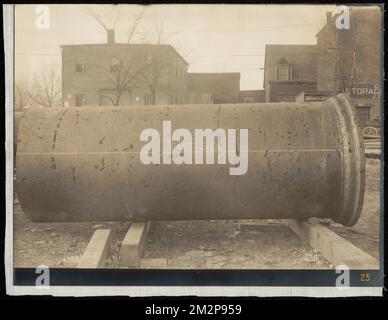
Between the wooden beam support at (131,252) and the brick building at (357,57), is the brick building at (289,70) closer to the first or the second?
the brick building at (357,57)

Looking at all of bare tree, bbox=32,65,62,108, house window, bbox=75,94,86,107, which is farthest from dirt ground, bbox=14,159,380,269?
house window, bbox=75,94,86,107

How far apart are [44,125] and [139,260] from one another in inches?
55.3

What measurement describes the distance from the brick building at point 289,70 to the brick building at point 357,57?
8.0 inches

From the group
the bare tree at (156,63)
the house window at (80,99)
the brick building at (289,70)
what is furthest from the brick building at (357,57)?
the house window at (80,99)

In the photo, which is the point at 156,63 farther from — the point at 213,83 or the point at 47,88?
the point at 47,88

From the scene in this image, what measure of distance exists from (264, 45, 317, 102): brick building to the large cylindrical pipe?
55.8 inches

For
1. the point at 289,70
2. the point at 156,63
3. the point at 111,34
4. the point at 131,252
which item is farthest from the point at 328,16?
the point at 289,70

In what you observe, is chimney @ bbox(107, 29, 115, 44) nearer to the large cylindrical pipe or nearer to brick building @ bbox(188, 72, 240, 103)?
the large cylindrical pipe

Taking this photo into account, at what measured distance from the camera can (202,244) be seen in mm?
3719

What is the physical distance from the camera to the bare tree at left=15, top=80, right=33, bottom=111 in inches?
128

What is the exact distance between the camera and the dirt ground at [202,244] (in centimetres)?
332

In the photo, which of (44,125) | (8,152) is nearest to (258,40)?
(44,125)

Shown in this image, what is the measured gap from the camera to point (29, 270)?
3281 millimetres

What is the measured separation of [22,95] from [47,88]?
64 cm
